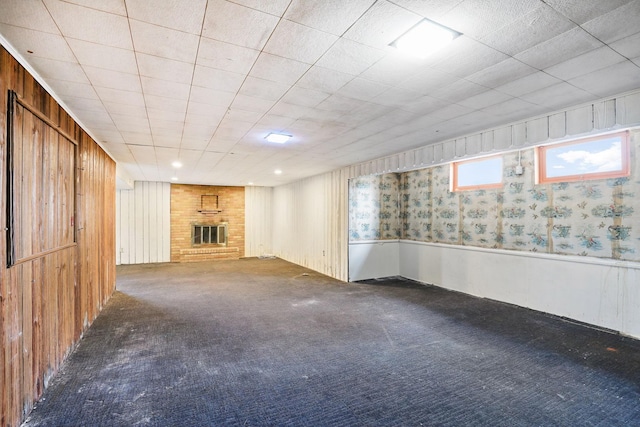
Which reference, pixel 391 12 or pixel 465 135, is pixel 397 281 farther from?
pixel 391 12

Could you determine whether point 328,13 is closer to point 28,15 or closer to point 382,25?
point 382,25

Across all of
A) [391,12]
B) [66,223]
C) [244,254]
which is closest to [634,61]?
[391,12]

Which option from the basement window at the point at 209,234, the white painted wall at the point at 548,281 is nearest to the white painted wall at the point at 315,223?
the basement window at the point at 209,234

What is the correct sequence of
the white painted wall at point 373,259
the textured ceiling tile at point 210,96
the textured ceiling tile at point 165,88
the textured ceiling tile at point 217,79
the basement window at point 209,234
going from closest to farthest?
the textured ceiling tile at point 217,79, the textured ceiling tile at point 165,88, the textured ceiling tile at point 210,96, the white painted wall at point 373,259, the basement window at point 209,234

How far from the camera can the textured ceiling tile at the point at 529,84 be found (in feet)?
7.89


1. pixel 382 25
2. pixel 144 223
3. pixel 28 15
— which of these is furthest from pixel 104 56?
pixel 144 223

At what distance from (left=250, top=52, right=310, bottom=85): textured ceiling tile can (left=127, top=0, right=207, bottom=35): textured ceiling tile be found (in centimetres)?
49

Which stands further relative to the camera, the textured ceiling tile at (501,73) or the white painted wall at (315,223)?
the white painted wall at (315,223)

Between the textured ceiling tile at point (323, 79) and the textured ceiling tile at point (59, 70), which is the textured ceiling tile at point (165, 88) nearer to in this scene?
the textured ceiling tile at point (59, 70)

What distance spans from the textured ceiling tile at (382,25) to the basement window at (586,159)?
3.89 metres

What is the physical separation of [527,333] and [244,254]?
8637 millimetres

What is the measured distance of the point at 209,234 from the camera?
33.4 feet

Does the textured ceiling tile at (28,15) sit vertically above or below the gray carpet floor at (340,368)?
above

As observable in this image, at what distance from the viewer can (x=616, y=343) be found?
11.3 feet
